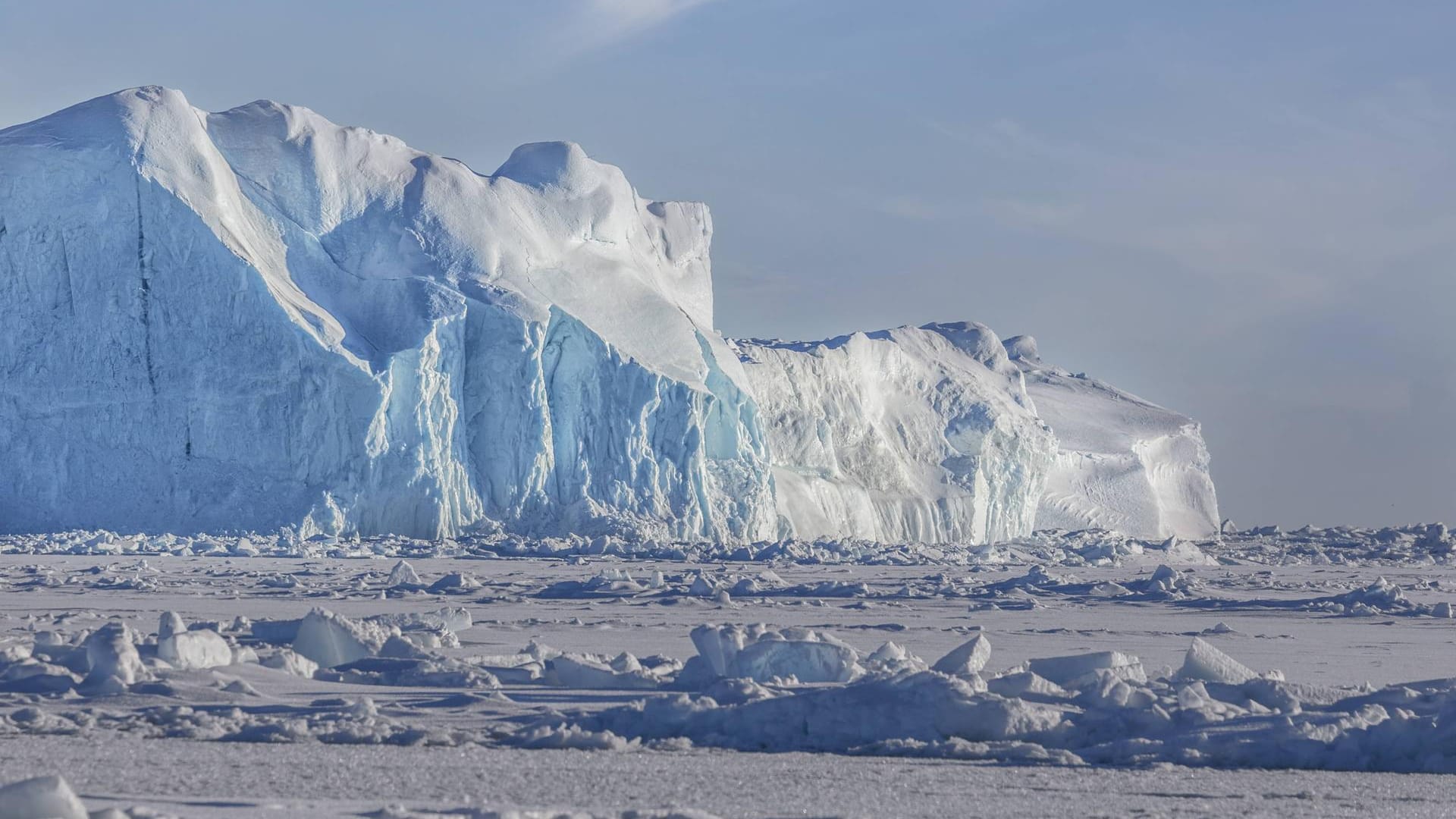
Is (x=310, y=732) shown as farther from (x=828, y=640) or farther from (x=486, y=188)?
(x=486, y=188)

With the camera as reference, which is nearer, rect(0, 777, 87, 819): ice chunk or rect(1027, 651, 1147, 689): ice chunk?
rect(0, 777, 87, 819): ice chunk

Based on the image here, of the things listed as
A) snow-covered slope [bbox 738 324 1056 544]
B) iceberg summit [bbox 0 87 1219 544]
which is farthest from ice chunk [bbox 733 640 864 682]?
snow-covered slope [bbox 738 324 1056 544]

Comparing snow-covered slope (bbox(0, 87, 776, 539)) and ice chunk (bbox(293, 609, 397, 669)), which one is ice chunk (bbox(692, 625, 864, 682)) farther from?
snow-covered slope (bbox(0, 87, 776, 539))

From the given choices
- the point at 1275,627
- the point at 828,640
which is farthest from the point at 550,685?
the point at 1275,627

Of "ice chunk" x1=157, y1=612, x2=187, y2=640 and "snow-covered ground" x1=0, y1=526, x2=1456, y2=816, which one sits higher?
"ice chunk" x1=157, y1=612, x2=187, y2=640

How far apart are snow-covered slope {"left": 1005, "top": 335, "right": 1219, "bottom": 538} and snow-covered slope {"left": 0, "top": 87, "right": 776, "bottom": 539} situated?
1594 cm

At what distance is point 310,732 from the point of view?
5.26 meters

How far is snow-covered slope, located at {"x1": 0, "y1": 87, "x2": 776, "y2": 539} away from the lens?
22156 mm

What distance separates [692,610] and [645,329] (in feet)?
48.6

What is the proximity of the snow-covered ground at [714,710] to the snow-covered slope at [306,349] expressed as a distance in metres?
10.3

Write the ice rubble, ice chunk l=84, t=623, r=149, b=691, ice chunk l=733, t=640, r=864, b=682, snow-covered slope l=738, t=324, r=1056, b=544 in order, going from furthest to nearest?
snow-covered slope l=738, t=324, r=1056, b=544 → ice chunk l=733, t=640, r=864, b=682 → ice chunk l=84, t=623, r=149, b=691 → the ice rubble

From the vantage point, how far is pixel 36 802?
3414mm

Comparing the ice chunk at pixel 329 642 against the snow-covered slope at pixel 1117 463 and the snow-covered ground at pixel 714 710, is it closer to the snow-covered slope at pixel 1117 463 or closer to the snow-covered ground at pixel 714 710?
the snow-covered ground at pixel 714 710

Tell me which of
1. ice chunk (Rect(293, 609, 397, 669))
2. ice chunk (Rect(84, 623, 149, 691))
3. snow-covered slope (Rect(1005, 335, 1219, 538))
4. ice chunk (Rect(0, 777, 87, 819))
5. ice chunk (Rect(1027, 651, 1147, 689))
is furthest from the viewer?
snow-covered slope (Rect(1005, 335, 1219, 538))
